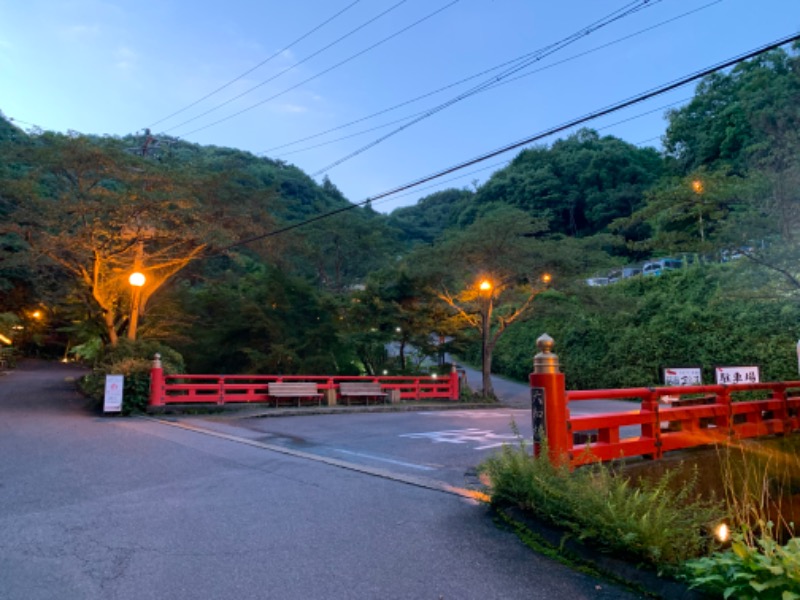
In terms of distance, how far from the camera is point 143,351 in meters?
16.7

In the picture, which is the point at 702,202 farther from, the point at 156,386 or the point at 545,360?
the point at 156,386

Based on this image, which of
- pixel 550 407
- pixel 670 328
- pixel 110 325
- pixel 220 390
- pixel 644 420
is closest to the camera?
pixel 550 407

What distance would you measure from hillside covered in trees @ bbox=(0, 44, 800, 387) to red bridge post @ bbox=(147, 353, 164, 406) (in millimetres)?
3149

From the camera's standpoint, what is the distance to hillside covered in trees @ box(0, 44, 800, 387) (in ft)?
43.7

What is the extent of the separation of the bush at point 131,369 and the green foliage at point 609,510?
11546mm

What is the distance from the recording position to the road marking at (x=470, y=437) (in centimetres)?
993

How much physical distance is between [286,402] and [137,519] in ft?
38.5

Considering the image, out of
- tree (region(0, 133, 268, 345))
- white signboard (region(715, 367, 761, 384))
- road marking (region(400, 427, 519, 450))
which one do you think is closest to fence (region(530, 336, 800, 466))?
white signboard (region(715, 367, 761, 384))

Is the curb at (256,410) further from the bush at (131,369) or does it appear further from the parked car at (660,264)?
the parked car at (660,264)

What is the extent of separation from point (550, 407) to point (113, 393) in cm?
1148

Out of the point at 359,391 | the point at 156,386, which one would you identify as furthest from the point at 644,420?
the point at 359,391

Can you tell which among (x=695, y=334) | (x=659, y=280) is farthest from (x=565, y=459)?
(x=659, y=280)

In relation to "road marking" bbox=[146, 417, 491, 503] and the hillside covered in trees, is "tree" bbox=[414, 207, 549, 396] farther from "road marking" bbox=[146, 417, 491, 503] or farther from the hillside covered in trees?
"road marking" bbox=[146, 417, 491, 503]

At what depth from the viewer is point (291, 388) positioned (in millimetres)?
15992
